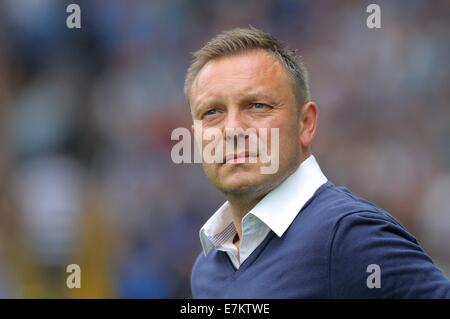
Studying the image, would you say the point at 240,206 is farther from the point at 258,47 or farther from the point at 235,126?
the point at 258,47

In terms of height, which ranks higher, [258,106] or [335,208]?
[258,106]

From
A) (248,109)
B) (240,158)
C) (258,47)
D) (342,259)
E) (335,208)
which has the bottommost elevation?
(342,259)

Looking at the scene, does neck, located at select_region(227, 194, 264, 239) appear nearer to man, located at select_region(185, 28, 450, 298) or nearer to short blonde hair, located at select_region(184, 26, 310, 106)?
man, located at select_region(185, 28, 450, 298)

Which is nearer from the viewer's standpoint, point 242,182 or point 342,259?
point 342,259

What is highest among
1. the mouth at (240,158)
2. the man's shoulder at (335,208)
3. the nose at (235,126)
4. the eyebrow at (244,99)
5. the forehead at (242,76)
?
the forehead at (242,76)

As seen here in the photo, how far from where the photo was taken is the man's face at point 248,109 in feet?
6.51

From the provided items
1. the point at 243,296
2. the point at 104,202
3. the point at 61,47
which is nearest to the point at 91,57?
the point at 61,47

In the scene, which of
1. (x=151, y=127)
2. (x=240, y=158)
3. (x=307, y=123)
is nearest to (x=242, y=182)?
(x=240, y=158)

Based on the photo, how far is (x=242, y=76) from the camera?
2027 mm

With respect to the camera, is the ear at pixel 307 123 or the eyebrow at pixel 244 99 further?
the ear at pixel 307 123

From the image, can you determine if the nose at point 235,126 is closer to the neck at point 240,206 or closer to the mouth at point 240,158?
the mouth at point 240,158

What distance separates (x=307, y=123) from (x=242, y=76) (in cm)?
26

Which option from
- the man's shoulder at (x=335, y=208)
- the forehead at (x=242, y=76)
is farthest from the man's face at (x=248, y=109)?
the man's shoulder at (x=335, y=208)
